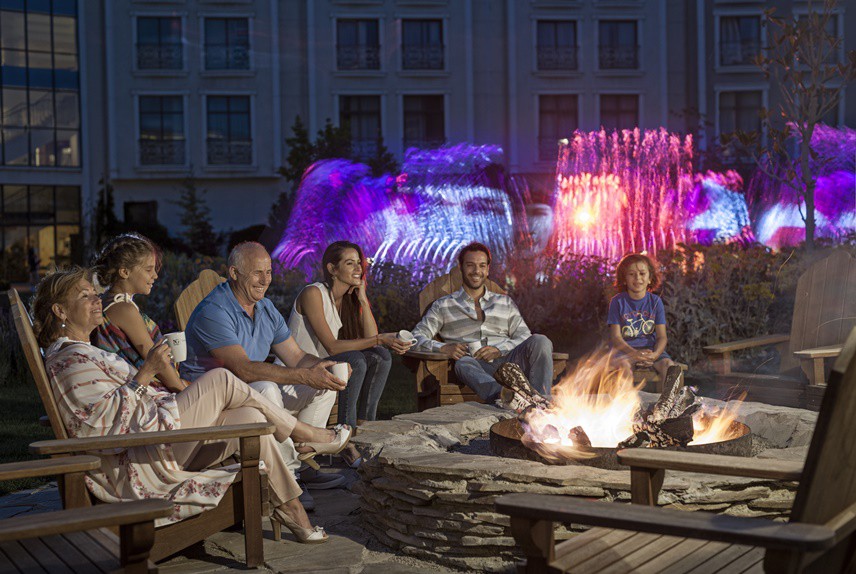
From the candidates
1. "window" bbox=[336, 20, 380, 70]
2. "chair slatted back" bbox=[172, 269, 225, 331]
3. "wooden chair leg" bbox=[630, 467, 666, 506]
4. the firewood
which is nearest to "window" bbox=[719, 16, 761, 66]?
"window" bbox=[336, 20, 380, 70]

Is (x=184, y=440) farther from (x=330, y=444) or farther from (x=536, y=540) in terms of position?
(x=536, y=540)

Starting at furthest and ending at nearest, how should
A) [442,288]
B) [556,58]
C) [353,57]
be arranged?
1. [556,58]
2. [353,57]
3. [442,288]

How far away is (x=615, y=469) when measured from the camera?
14.1 ft

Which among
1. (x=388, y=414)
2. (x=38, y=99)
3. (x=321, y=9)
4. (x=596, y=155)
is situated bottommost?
(x=388, y=414)

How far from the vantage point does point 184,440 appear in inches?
147

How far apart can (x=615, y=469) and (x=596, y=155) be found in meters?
25.0

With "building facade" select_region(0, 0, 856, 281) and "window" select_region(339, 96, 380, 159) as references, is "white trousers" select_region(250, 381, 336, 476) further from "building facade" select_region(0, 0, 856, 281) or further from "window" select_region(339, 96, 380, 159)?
"window" select_region(339, 96, 380, 159)

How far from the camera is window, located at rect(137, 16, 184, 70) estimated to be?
3453 centimetres

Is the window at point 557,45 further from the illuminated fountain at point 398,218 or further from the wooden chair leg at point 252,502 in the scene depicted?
the wooden chair leg at point 252,502

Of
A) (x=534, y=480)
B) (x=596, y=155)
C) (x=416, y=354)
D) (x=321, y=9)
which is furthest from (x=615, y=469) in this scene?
(x=321, y=9)

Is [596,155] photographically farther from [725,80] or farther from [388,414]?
[388,414]

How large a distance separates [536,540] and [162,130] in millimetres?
33964

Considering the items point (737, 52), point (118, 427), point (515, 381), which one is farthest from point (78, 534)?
point (737, 52)

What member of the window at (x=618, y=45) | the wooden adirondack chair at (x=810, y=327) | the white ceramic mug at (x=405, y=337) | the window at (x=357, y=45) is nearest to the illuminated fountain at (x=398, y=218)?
the wooden adirondack chair at (x=810, y=327)
